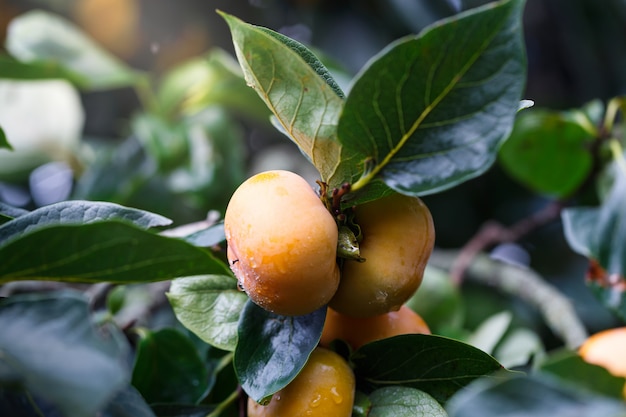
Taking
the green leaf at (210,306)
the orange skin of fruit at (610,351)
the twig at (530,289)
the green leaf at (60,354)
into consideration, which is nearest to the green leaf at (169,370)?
the green leaf at (210,306)

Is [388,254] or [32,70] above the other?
[388,254]

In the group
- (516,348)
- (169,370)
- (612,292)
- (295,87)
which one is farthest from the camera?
(516,348)

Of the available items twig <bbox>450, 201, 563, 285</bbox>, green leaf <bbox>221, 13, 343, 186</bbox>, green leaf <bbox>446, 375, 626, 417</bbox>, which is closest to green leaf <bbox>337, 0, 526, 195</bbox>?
green leaf <bbox>221, 13, 343, 186</bbox>

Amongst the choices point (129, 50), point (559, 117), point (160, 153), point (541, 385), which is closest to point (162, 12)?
point (129, 50)

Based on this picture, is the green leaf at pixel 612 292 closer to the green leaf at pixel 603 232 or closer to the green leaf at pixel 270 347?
the green leaf at pixel 603 232

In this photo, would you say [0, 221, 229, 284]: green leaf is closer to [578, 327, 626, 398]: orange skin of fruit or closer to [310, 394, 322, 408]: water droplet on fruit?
[310, 394, 322, 408]: water droplet on fruit

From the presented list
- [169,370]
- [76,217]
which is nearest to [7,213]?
[76,217]

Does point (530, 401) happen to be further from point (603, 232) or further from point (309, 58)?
point (603, 232)
